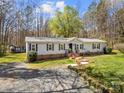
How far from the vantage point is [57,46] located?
3525 cm

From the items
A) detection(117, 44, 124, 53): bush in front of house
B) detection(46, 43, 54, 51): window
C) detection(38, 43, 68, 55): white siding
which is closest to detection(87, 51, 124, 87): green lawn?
detection(38, 43, 68, 55): white siding

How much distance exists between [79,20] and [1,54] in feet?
75.2

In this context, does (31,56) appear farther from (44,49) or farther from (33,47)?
(44,49)

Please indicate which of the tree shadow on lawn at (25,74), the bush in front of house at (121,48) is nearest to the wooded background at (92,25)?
the bush in front of house at (121,48)

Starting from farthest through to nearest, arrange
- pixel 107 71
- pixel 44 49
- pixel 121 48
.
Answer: pixel 121 48, pixel 44 49, pixel 107 71

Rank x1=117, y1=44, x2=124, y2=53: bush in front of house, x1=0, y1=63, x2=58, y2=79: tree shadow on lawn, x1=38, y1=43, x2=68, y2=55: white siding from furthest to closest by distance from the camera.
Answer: x1=117, y1=44, x2=124, y2=53: bush in front of house → x1=38, y1=43, x2=68, y2=55: white siding → x1=0, y1=63, x2=58, y2=79: tree shadow on lawn

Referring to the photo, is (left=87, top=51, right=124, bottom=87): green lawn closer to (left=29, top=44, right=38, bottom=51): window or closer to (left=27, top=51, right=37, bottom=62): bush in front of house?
(left=27, top=51, right=37, bottom=62): bush in front of house

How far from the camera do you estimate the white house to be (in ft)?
107

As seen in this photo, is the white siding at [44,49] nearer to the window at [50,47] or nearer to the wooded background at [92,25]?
Result: the window at [50,47]

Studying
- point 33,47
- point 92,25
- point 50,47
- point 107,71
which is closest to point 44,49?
point 50,47

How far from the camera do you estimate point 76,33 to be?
5809 centimetres

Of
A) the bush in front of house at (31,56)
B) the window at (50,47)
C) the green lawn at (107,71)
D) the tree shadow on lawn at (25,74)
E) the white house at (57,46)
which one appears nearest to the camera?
the green lawn at (107,71)

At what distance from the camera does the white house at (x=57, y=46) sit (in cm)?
3247

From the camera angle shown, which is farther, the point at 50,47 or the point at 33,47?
the point at 50,47
